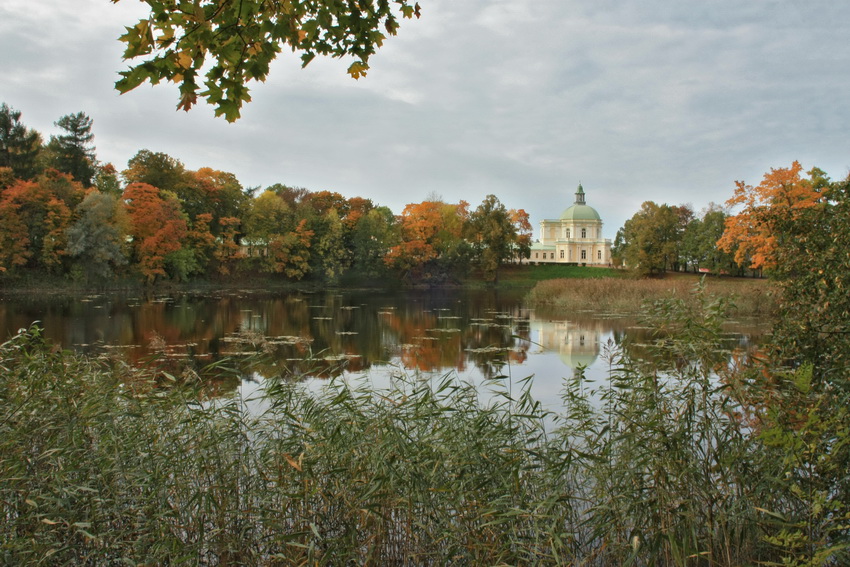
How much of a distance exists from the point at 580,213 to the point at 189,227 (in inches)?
2700

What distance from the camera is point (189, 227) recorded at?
42.5 m

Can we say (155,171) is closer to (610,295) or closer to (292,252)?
(292,252)

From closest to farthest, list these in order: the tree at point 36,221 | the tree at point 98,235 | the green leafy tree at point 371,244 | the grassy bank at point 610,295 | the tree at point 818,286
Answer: the tree at point 818,286, the grassy bank at point 610,295, the tree at point 36,221, the tree at point 98,235, the green leafy tree at point 371,244

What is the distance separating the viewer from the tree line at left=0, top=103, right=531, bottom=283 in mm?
34188

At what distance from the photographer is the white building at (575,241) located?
92438mm

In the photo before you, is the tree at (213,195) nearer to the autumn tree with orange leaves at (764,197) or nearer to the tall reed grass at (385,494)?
the autumn tree with orange leaves at (764,197)

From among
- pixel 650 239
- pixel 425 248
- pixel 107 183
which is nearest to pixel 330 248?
pixel 425 248

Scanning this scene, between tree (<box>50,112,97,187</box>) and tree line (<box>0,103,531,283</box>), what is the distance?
0.28ft

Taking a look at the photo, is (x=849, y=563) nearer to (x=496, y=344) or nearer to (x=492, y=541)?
(x=492, y=541)

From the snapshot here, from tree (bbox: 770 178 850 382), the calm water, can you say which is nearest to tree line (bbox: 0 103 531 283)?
the calm water

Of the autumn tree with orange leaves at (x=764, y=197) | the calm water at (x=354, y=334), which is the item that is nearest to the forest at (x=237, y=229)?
the autumn tree with orange leaves at (x=764, y=197)

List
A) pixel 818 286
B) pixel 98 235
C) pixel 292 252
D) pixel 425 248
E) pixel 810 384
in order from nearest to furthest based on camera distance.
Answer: pixel 810 384, pixel 818 286, pixel 98 235, pixel 292 252, pixel 425 248

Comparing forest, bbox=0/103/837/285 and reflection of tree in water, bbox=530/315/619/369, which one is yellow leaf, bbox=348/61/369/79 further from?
forest, bbox=0/103/837/285

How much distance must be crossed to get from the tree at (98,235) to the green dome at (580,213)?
73.1 meters
